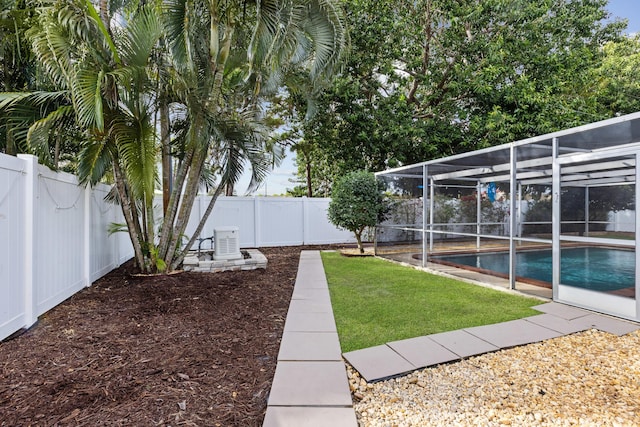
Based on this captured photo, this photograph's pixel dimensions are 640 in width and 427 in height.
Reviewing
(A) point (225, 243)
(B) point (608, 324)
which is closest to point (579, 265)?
(B) point (608, 324)

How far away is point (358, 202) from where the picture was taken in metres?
8.52

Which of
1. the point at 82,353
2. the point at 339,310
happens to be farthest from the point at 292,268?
the point at 82,353

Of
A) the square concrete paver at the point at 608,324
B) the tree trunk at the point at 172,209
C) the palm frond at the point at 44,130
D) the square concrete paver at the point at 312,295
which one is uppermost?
the palm frond at the point at 44,130

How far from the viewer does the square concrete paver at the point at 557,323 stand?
11.4 ft

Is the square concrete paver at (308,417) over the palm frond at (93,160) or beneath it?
beneath

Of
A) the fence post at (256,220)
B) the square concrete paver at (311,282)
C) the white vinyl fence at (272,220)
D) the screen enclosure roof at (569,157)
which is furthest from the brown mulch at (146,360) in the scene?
the fence post at (256,220)

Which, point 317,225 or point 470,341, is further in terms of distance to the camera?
point 317,225

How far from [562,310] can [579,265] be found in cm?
194

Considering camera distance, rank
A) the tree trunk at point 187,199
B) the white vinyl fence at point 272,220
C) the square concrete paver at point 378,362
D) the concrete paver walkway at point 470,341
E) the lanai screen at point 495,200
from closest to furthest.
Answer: the square concrete paver at point 378,362
the concrete paver walkway at point 470,341
the tree trunk at point 187,199
the lanai screen at point 495,200
the white vinyl fence at point 272,220

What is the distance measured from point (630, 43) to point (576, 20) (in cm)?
528

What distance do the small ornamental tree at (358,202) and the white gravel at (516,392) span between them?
5.71 meters

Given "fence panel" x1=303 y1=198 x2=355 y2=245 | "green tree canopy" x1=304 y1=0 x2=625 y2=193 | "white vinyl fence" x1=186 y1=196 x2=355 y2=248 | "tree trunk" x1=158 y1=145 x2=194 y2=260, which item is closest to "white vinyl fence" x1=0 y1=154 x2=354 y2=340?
"tree trunk" x1=158 y1=145 x2=194 y2=260

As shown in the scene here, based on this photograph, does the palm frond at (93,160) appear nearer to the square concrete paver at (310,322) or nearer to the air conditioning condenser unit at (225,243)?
the air conditioning condenser unit at (225,243)

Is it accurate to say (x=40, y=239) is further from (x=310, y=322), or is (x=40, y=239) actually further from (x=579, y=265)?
(x=579, y=265)
